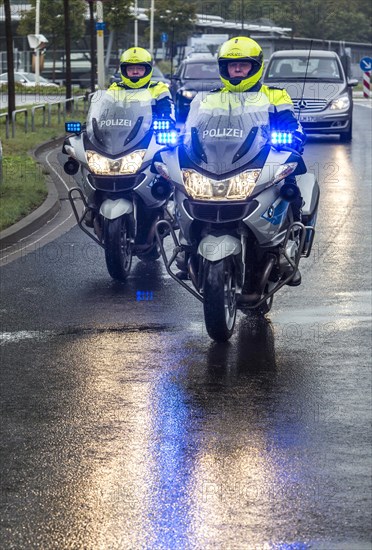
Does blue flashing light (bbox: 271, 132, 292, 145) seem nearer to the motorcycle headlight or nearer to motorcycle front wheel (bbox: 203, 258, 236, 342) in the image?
the motorcycle headlight

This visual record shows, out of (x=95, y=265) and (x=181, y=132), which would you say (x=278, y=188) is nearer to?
(x=181, y=132)

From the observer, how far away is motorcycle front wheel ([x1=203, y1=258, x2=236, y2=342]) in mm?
8531

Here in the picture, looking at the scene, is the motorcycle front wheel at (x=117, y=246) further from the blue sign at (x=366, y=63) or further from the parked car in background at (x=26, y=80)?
the parked car in background at (x=26, y=80)

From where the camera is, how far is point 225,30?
111 meters

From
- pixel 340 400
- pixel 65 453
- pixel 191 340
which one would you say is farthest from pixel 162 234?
pixel 65 453

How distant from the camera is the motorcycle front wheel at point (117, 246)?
10961 millimetres

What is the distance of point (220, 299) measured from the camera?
8.54 metres

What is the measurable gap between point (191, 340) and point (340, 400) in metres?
1.82

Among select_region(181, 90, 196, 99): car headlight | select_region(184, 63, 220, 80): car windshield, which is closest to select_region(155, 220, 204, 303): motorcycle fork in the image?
select_region(181, 90, 196, 99): car headlight

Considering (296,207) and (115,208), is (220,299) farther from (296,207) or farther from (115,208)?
(115,208)

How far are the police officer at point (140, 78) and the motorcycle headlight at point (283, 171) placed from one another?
3203 millimetres

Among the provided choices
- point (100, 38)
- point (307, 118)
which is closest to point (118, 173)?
point (307, 118)

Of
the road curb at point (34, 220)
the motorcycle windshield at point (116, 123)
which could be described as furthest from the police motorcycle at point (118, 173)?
the road curb at point (34, 220)

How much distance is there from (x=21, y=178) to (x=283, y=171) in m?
10.6
